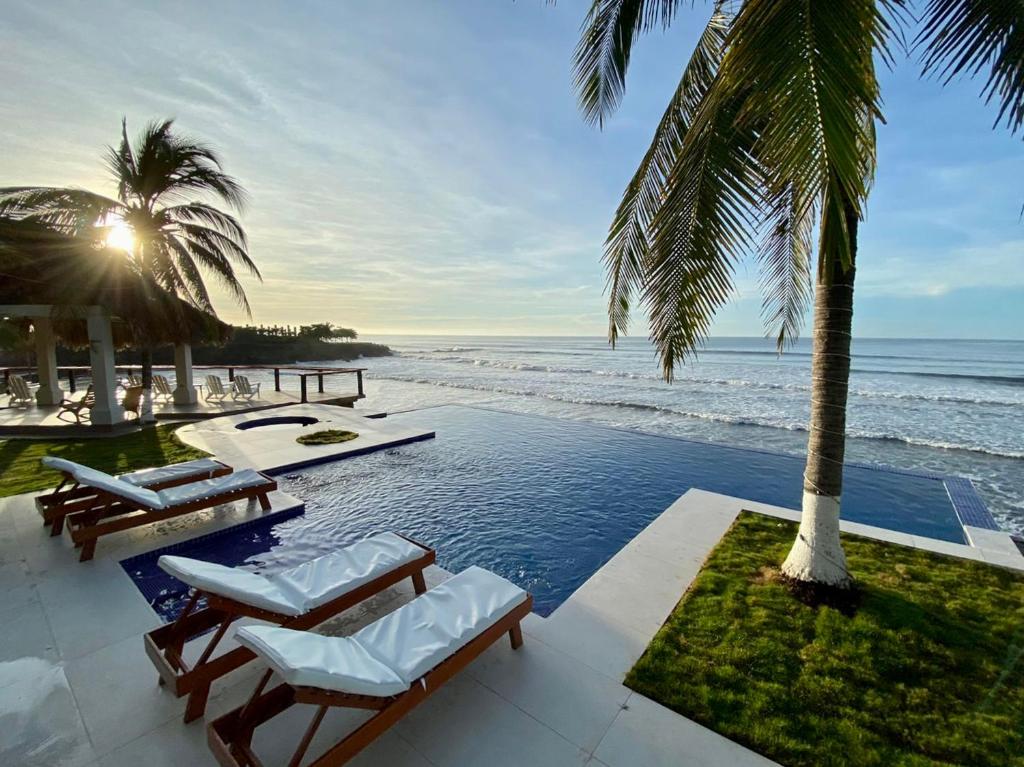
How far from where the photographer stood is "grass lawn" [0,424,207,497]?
6.32 metres

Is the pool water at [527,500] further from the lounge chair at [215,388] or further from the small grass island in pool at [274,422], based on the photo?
the lounge chair at [215,388]

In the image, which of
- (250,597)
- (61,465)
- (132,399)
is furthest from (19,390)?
(250,597)

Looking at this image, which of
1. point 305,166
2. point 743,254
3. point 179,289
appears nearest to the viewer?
point 743,254

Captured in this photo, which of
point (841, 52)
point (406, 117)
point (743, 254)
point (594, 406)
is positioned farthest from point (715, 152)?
point (594, 406)

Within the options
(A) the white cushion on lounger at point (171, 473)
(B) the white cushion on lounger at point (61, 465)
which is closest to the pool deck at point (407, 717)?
(B) the white cushion on lounger at point (61, 465)

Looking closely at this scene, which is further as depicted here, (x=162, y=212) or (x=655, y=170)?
(x=162, y=212)

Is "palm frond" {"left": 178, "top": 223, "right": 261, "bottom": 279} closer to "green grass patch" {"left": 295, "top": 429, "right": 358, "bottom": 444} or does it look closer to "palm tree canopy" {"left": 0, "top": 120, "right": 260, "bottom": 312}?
"palm tree canopy" {"left": 0, "top": 120, "right": 260, "bottom": 312}

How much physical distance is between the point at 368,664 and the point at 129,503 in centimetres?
401

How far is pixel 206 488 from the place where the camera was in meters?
4.93

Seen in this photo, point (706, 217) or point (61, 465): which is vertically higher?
point (706, 217)

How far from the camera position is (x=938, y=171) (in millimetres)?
5371

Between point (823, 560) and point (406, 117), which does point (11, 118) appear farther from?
point (823, 560)

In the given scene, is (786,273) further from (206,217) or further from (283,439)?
(206,217)

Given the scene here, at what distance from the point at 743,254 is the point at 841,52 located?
1.12 metres
